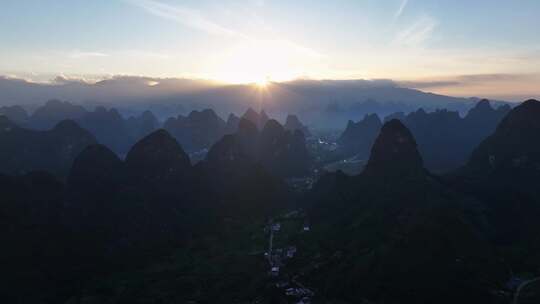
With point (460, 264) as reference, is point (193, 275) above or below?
below

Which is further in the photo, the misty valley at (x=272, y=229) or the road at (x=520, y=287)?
the misty valley at (x=272, y=229)

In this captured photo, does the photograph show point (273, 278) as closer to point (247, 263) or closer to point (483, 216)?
point (247, 263)

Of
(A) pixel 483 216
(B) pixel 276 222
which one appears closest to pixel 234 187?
(B) pixel 276 222

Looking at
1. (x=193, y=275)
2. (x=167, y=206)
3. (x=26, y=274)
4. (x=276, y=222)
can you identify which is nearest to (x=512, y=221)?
(x=276, y=222)

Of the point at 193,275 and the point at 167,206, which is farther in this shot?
the point at 167,206

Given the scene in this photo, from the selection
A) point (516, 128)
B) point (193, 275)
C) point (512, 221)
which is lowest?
point (193, 275)

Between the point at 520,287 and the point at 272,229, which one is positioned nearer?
the point at 520,287

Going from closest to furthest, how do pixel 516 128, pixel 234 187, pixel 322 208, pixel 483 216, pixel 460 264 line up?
pixel 460 264
pixel 483 216
pixel 322 208
pixel 516 128
pixel 234 187

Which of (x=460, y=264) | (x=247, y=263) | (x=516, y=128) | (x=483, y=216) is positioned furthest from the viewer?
(x=516, y=128)

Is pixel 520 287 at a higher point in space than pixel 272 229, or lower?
higher

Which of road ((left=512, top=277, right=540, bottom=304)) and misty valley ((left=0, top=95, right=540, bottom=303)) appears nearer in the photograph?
road ((left=512, top=277, right=540, bottom=304))
